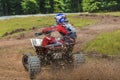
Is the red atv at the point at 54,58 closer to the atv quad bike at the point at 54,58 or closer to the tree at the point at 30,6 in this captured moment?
the atv quad bike at the point at 54,58

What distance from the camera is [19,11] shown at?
5650 centimetres

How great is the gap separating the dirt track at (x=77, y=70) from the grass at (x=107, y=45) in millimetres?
1101

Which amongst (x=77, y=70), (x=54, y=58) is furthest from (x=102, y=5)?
(x=77, y=70)

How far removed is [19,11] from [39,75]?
1709 inches

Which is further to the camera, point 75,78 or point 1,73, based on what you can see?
point 1,73

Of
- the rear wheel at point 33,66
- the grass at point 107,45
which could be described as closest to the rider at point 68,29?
the rear wheel at point 33,66

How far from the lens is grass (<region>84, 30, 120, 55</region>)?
18.4m

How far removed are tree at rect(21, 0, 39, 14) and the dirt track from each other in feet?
72.0

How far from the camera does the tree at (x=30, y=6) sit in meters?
52.2

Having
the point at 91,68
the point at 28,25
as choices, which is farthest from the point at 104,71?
the point at 28,25

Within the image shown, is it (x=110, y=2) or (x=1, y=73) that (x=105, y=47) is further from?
(x=110, y=2)

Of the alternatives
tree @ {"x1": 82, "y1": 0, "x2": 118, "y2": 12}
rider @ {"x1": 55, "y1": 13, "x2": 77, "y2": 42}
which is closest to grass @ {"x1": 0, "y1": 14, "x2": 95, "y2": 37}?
tree @ {"x1": 82, "y1": 0, "x2": 118, "y2": 12}

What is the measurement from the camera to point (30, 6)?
2074 inches

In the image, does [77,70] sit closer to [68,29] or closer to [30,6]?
[68,29]
